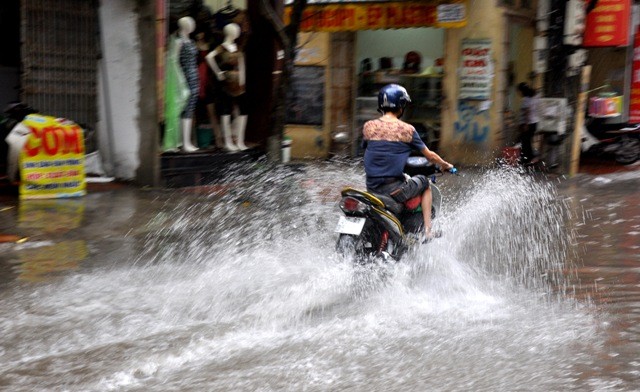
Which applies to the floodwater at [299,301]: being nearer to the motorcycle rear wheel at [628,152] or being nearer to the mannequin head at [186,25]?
the mannequin head at [186,25]

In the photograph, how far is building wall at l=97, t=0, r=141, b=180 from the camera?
12.3 meters

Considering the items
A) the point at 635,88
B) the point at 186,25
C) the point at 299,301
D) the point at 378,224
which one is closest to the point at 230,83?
the point at 186,25

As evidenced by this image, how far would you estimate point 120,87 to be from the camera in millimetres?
12453

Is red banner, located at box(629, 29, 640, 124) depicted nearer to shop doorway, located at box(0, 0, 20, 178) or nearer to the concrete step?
the concrete step

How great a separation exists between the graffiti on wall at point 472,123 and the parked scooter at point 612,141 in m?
1.93

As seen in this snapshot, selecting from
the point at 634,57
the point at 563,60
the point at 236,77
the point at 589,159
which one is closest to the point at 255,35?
the point at 236,77

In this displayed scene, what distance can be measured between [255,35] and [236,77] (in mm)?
1443

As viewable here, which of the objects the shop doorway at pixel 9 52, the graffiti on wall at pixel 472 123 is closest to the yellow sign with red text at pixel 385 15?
the graffiti on wall at pixel 472 123

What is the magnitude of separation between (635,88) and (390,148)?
13.5 metres

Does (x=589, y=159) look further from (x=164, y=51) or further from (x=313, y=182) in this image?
(x=164, y=51)

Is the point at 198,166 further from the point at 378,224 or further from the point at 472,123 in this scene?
the point at 472,123

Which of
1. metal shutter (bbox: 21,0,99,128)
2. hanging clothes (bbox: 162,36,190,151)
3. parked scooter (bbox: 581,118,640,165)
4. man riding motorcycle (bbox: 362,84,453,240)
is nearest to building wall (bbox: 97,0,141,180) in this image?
metal shutter (bbox: 21,0,99,128)

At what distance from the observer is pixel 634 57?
1895 centimetres

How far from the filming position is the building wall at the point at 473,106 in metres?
17.0
